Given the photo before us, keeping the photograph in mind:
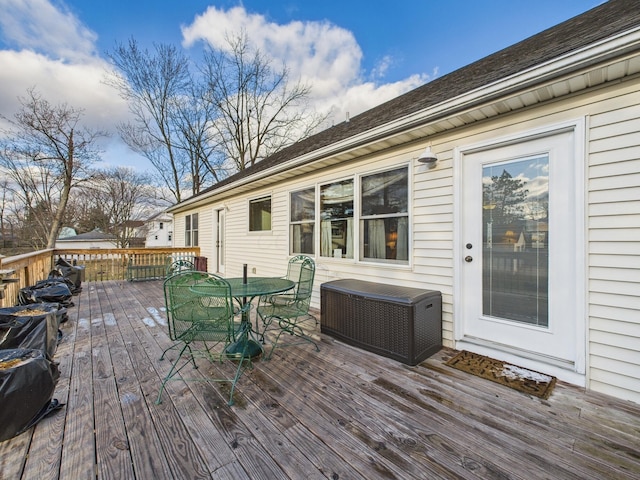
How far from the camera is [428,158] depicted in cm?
319

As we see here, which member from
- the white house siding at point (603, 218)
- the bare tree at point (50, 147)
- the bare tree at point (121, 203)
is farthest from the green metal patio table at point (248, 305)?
the bare tree at point (121, 203)

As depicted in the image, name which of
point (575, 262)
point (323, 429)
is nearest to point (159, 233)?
point (323, 429)

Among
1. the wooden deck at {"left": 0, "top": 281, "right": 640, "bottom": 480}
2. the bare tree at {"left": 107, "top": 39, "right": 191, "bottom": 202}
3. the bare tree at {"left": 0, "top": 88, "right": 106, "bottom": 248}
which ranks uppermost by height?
the bare tree at {"left": 107, "top": 39, "right": 191, "bottom": 202}

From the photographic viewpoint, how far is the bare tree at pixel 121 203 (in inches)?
806

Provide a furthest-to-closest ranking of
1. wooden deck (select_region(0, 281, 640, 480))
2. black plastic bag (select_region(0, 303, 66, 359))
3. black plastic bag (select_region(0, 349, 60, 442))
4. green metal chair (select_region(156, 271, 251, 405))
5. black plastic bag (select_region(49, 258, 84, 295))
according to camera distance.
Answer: black plastic bag (select_region(49, 258, 84, 295))
black plastic bag (select_region(0, 303, 66, 359))
green metal chair (select_region(156, 271, 251, 405))
black plastic bag (select_region(0, 349, 60, 442))
wooden deck (select_region(0, 281, 640, 480))

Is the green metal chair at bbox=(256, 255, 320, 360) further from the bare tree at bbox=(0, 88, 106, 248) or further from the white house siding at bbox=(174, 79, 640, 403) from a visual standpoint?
the bare tree at bbox=(0, 88, 106, 248)

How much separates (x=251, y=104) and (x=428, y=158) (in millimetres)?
14851

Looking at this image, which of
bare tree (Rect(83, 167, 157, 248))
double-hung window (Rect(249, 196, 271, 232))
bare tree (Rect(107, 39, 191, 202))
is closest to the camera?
double-hung window (Rect(249, 196, 271, 232))

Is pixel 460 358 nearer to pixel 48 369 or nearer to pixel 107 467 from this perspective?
pixel 107 467

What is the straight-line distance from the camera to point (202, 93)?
15148 mm

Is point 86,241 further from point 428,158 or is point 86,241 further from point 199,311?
point 428,158

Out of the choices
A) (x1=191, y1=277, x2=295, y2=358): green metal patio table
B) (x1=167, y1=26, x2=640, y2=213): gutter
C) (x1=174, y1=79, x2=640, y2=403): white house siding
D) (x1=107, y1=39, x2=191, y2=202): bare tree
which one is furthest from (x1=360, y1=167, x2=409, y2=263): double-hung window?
(x1=107, y1=39, x2=191, y2=202): bare tree

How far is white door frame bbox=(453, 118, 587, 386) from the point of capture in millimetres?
2316

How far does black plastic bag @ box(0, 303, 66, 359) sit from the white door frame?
12.9 ft
